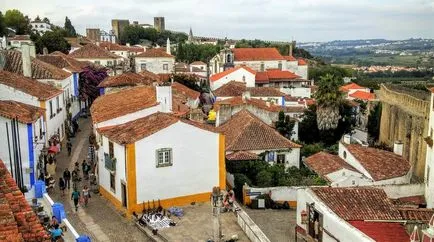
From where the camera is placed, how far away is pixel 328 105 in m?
42.7

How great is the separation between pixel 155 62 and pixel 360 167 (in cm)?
4365

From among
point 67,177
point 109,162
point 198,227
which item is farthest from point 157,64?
point 198,227

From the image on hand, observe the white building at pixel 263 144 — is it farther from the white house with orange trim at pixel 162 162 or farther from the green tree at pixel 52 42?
the green tree at pixel 52 42

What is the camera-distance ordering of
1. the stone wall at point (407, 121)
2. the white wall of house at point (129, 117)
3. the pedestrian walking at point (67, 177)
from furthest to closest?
the stone wall at point (407, 121), the white wall of house at point (129, 117), the pedestrian walking at point (67, 177)

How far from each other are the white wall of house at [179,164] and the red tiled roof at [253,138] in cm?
790

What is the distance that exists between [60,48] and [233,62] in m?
27.1

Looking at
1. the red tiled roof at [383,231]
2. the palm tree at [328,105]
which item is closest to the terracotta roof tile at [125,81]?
the palm tree at [328,105]

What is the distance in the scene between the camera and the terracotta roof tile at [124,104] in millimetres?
25234

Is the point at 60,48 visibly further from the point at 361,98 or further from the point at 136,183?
the point at 136,183

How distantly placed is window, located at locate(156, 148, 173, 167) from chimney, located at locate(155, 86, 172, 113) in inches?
182

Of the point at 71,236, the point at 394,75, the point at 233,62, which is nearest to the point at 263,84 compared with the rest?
the point at 233,62

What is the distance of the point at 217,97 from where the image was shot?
4881 centimetres

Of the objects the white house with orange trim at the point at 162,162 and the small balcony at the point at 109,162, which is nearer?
the white house with orange trim at the point at 162,162

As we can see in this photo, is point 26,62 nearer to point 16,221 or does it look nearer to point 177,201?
point 177,201
